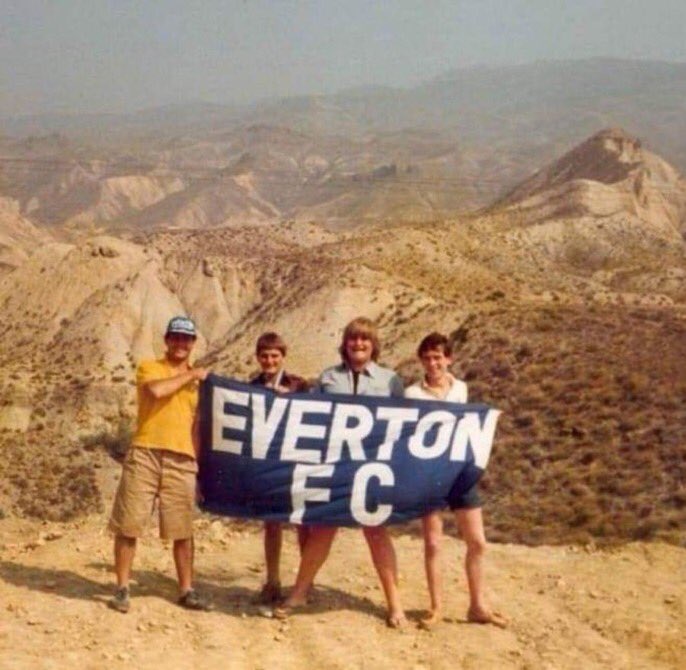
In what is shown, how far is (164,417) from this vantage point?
688 centimetres

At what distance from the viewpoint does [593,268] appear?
50188 mm

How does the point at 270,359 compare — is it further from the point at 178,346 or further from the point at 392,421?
the point at 392,421

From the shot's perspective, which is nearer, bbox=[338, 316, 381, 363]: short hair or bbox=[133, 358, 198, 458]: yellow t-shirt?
bbox=[338, 316, 381, 363]: short hair

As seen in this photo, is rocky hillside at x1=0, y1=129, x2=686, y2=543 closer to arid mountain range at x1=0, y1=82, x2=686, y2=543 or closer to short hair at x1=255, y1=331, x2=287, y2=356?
arid mountain range at x1=0, y1=82, x2=686, y2=543

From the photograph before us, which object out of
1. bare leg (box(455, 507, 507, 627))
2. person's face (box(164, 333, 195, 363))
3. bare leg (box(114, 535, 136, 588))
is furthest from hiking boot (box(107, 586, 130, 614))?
bare leg (box(455, 507, 507, 627))

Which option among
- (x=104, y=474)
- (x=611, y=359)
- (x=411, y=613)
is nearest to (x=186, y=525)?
(x=411, y=613)

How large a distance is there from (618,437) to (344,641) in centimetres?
917

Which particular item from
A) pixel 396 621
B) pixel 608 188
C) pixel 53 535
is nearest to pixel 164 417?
pixel 396 621

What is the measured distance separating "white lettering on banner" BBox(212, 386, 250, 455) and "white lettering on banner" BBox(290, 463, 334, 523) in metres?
0.47

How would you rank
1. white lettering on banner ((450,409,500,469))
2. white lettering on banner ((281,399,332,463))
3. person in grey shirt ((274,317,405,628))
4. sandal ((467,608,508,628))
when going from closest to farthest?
person in grey shirt ((274,317,405,628)), white lettering on banner ((281,399,332,463)), white lettering on banner ((450,409,500,469)), sandal ((467,608,508,628))

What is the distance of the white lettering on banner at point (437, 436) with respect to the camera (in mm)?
7129

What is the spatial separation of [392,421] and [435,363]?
58cm

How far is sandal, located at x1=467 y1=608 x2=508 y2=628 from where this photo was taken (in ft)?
23.9

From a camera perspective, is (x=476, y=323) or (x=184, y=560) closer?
(x=184, y=560)
